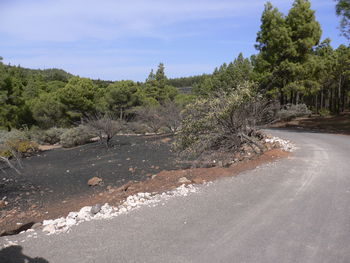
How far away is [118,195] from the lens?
264 inches

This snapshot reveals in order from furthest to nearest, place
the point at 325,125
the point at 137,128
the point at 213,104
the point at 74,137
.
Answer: the point at 137,128 → the point at 325,125 → the point at 74,137 → the point at 213,104

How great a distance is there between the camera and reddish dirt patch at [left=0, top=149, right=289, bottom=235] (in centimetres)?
649

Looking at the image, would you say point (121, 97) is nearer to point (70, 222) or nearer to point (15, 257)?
point (70, 222)

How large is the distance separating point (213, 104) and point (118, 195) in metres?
4.26

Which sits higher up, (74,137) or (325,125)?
(325,125)

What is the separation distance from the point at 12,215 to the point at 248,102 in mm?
7396

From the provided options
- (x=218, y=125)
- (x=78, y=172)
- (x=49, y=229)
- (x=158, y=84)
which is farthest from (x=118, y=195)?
(x=158, y=84)

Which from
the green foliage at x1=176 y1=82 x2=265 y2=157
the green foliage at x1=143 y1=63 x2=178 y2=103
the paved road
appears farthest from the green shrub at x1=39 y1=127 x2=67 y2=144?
the green foliage at x1=143 y1=63 x2=178 y2=103

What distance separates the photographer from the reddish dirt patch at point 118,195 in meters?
6.49

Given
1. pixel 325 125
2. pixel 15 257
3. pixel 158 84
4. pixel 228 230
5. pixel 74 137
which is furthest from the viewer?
pixel 158 84

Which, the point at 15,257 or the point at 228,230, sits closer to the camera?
the point at 15,257

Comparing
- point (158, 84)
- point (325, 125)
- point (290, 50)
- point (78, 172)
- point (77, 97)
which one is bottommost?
point (78, 172)

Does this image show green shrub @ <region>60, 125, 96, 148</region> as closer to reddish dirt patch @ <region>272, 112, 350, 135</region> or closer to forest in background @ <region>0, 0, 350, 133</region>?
forest in background @ <region>0, 0, 350, 133</region>

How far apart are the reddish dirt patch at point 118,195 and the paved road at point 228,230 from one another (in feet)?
3.37
